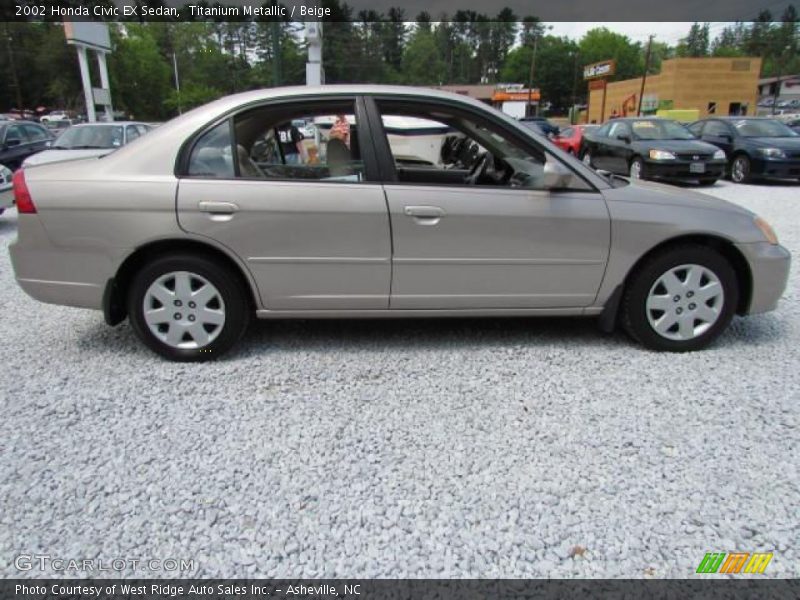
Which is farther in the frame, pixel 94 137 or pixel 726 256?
pixel 94 137

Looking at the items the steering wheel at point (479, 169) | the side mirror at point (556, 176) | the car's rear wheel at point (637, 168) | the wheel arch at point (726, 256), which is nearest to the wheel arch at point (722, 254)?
the wheel arch at point (726, 256)

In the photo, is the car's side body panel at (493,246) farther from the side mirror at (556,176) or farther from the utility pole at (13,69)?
the utility pole at (13,69)

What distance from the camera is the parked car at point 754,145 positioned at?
1188 centimetres

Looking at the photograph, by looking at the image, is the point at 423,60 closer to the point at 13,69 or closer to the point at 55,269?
the point at 13,69

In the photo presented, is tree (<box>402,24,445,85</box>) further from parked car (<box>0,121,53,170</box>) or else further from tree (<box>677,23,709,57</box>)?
parked car (<box>0,121,53,170</box>)

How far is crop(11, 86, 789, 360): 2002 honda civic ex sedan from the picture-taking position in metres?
3.21

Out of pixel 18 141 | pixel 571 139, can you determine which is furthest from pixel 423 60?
pixel 18 141

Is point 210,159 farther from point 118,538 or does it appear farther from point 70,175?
point 118,538

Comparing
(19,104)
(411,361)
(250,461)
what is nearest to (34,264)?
(250,461)

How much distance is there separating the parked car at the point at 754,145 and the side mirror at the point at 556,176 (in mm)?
11163

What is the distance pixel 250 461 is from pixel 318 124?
2.36 metres

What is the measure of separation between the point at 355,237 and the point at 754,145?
12.3m

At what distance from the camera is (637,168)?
38.8ft

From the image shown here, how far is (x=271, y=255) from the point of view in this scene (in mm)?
3287
